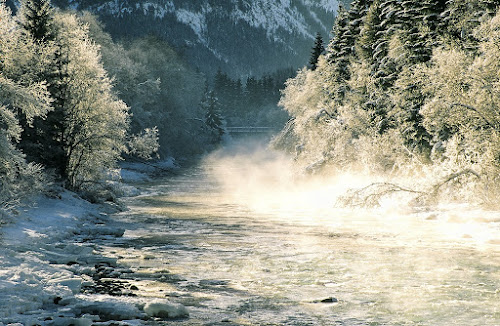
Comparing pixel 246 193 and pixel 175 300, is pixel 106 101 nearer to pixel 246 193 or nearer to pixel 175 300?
pixel 246 193

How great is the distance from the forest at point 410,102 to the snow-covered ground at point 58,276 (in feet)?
47.2

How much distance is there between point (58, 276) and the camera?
13.0 meters

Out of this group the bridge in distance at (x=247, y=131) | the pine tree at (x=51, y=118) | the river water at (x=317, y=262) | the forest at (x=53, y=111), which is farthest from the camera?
the bridge in distance at (x=247, y=131)

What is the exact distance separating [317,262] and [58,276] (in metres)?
7.38

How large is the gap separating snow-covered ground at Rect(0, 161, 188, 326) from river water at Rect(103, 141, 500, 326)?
746mm

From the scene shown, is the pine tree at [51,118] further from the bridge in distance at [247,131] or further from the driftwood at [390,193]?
the bridge in distance at [247,131]

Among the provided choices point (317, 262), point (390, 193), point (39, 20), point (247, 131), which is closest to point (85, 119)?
point (39, 20)

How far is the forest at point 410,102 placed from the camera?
21.4 meters

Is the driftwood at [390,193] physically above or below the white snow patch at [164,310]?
above

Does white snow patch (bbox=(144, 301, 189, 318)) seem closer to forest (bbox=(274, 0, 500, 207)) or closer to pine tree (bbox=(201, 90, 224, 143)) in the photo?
forest (bbox=(274, 0, 500, 207))

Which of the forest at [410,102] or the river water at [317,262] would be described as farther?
the forest at [410,102]

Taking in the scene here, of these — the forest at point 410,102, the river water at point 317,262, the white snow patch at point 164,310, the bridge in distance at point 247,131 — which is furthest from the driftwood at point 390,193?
the bridge in distance at point 247,131

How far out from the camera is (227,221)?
25484mm

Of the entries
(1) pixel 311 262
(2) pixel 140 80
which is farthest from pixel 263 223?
(2) pixel 140 80
